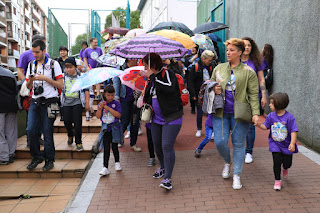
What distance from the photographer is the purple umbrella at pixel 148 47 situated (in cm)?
449

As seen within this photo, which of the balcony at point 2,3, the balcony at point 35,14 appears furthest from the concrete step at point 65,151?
the balcony at point 35,14

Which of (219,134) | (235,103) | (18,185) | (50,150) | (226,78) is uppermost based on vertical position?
(226,78)

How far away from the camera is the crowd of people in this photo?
3906mm

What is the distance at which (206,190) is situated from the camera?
4047 millimetres

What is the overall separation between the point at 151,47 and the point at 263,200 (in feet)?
9.04

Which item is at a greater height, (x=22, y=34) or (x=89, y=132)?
(x=22, y=34)

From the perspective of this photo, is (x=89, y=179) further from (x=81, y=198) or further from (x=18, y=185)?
(x=18, y=185)

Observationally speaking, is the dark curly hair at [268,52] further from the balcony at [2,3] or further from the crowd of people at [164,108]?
the balcony at [2,3]

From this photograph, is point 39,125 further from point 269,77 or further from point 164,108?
point 269,77

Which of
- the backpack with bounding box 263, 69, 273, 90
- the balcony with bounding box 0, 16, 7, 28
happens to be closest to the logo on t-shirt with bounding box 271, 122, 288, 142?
the backpack with bounding box 263, 69, 273, 90

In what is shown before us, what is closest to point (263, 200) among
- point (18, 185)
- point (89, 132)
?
point (18, 185)

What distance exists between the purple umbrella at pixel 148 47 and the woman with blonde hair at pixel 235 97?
900mm

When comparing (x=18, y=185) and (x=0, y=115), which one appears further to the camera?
(x=0, y=115)

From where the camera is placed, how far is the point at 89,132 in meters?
7.09
